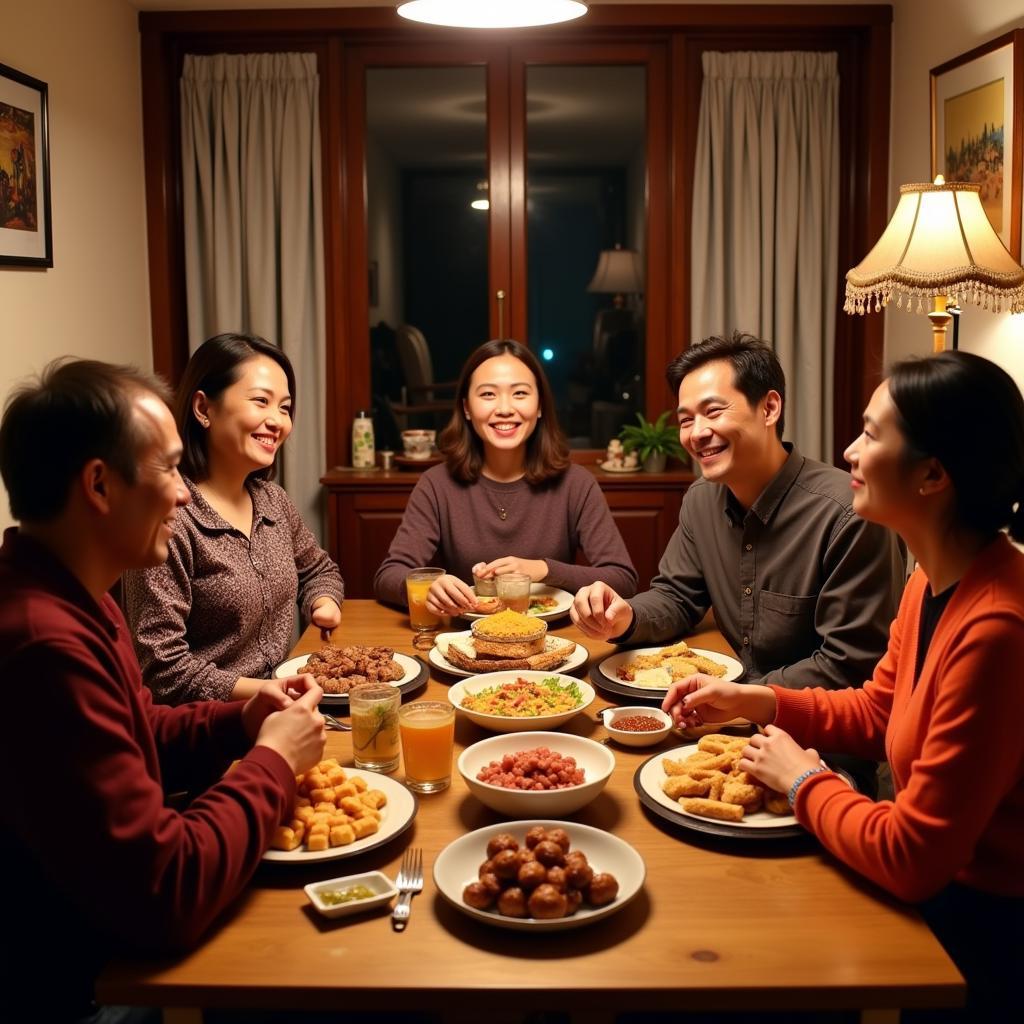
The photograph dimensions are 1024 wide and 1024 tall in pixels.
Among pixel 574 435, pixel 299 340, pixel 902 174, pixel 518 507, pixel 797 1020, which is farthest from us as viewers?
pixel 574 435

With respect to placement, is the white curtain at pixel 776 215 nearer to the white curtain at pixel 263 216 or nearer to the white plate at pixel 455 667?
the white curtain at pixel 263 216

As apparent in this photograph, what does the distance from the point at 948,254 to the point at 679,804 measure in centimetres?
198

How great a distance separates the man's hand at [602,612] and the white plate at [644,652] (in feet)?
0.18

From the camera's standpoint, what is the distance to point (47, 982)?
132cm

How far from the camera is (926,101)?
12.8ft

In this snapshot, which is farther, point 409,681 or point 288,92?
point 288,92

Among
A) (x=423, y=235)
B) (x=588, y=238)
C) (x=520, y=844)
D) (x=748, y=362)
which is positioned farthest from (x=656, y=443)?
(x=520, y=844)

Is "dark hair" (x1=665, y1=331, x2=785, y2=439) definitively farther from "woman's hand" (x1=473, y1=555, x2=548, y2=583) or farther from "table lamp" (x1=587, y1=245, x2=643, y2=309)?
"table lamp" (x1=587, y1=245, x2=643, y2=309)

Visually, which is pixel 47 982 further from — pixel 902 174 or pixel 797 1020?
pixel 902 174

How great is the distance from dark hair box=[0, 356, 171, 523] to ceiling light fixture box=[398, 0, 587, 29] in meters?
1.25

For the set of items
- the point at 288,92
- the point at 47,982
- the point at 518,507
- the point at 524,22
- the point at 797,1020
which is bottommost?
the point at 797,1020

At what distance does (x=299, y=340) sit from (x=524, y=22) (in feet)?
7.73

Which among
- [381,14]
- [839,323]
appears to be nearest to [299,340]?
[381,14]

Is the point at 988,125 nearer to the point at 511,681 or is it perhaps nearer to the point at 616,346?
the point at 616,346
